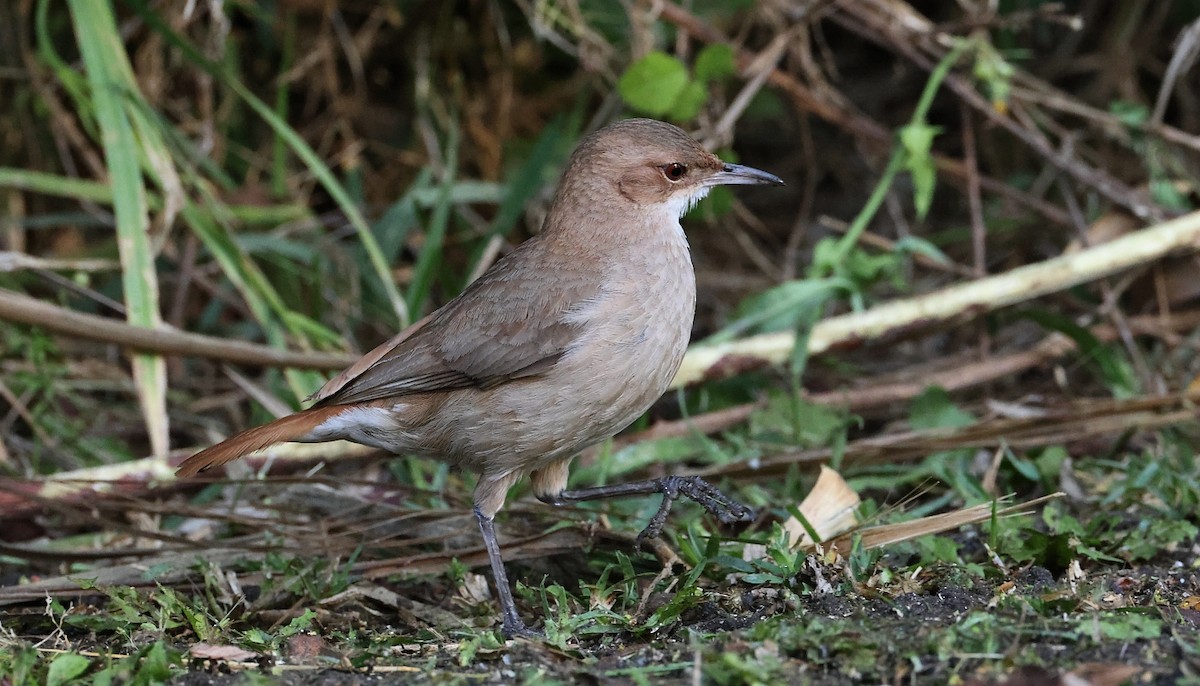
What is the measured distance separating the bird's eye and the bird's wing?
60cm

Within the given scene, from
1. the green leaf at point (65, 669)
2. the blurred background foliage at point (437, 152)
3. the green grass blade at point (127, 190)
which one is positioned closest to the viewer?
the green leaf at point (65, 669)

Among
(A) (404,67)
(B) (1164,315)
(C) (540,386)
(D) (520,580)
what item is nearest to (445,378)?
(C) (540,386)

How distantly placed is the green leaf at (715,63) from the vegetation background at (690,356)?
0.02m

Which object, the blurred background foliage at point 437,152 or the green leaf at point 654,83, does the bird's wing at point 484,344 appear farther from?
the green leaf at point 654,83

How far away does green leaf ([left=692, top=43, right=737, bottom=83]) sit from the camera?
19.8 feet

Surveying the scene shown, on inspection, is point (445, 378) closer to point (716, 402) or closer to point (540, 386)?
point (540, 386)

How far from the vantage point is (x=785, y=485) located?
5.21 m

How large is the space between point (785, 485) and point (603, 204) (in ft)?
4.61

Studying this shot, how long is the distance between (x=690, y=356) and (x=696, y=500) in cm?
141

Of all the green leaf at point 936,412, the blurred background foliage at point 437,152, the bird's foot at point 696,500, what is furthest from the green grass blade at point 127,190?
the green leaf at point 936,412

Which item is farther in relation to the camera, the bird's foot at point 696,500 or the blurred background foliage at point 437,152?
the blurred background foliage at point 437,152

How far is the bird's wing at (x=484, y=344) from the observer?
4.34 m

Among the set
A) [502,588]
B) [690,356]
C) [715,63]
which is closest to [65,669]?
[502,588]

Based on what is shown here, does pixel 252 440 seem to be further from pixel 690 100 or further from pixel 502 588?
pixel 690 100
